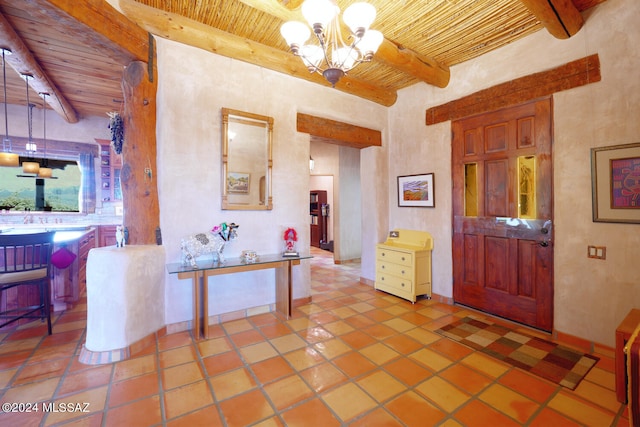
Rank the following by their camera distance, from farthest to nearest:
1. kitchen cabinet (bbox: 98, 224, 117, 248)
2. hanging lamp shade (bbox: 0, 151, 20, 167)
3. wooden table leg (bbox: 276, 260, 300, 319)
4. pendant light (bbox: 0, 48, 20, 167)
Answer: kitchen cabinet (bbox: 98, 224, 117, 248) → hanging lamp shade (bbox: 0, 151, 20, 167) → pendant light (bbox: 0, 48, 20, 167) → wooden table leg (bbox: 276, 260, 300, 319)

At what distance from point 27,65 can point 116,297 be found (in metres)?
3.11

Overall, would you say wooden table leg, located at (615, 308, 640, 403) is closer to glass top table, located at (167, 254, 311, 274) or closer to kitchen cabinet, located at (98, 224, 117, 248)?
glass top table, located at (167, 254, 311, 274)

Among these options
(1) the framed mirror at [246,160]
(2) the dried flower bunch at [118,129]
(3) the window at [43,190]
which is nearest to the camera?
(2) the dried flower bunch at [118,129]

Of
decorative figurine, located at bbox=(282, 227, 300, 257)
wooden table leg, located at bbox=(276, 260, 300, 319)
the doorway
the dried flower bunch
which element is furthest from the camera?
the doorway

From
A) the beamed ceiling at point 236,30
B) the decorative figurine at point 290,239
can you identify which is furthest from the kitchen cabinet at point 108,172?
the decorative figurine at point 290,239

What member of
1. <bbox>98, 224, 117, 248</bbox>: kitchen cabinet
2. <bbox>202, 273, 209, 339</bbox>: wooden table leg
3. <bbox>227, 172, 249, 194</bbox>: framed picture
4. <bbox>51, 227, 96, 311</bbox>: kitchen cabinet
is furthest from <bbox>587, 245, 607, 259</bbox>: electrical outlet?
<bbox>98, 224, 117, 248</bbox>: kitchen cabinet

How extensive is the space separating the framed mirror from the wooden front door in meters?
2.58

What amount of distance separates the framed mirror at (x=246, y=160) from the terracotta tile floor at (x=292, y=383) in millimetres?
1503

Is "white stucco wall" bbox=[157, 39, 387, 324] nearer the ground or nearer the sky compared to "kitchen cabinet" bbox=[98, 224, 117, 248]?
nearer the sky

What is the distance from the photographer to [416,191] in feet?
13.8

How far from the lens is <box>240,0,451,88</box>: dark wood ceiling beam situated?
98.0 inches

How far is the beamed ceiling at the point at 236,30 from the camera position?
2334 mm

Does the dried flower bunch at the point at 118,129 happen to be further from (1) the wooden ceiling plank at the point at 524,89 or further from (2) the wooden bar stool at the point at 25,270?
(1) the wooden ceiling plank at the point at 524,89

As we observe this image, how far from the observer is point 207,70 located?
120 inches
